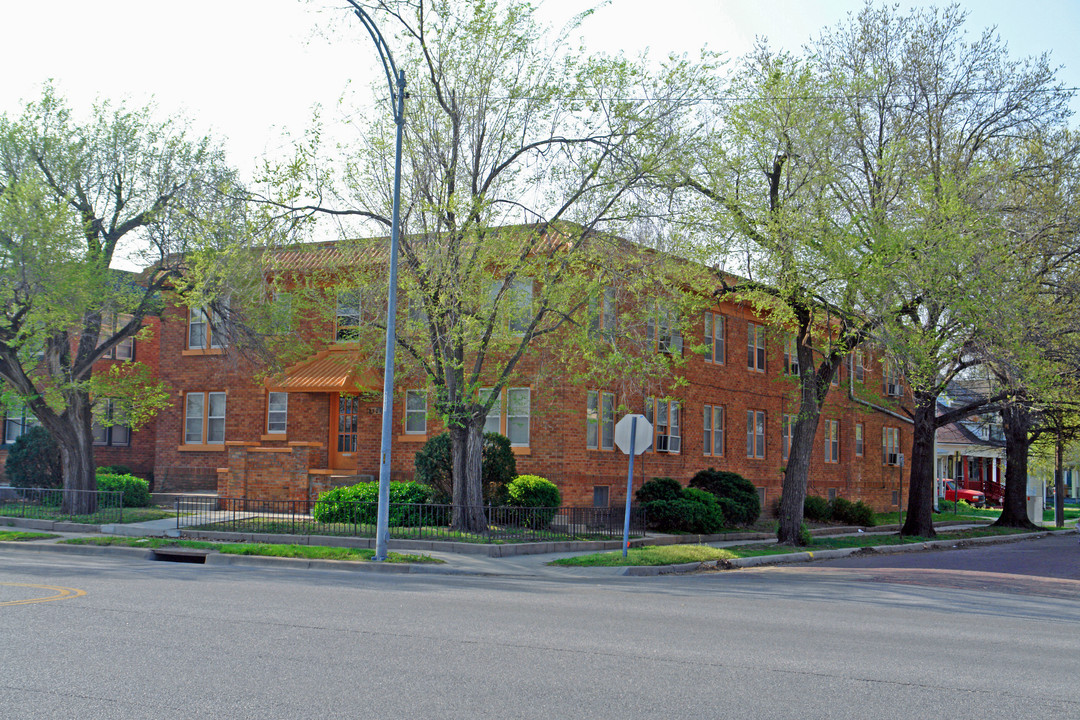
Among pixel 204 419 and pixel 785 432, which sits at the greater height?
pixel 785 432

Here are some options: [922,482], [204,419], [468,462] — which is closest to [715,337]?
[922,482]

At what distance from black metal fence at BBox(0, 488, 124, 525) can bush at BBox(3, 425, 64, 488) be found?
3074mm

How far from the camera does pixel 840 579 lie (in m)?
16.9

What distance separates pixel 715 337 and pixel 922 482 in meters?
7.97

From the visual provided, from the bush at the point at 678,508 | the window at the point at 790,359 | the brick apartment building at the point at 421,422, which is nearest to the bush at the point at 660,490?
the bush at the point at 678,508

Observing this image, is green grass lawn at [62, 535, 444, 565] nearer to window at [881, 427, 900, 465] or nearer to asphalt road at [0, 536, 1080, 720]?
asphalt road at [0, 536, 1080, 720]

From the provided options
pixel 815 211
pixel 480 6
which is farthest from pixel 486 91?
pixel 815 211

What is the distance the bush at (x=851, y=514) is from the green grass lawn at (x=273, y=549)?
20.6 meters

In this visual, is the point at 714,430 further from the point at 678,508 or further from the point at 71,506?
the point at 71,506

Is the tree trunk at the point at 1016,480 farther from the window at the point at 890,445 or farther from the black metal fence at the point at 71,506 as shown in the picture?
the black metal fence at the point at 71,506

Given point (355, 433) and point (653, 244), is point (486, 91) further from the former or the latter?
point (355, 433)

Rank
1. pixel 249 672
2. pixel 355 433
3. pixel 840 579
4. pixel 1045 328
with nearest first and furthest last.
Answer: pixel 249 672 < pixel 840 579 < pixel 1045 328 < pixel 355 433

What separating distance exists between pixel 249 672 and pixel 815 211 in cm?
1813

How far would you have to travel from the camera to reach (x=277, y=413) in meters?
30.9
